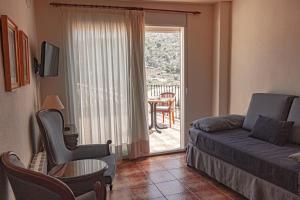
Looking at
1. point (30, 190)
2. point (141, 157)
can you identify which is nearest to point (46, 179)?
point (30, 190)

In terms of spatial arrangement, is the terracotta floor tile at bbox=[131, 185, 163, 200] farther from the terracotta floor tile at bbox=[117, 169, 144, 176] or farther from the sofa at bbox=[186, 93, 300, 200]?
the sofa at bbox=[186, 93, 300, 200]

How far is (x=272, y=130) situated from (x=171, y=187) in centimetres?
136

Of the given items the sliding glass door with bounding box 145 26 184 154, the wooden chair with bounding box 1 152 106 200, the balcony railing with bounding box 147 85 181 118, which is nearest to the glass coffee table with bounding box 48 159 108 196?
the wooden chair with bounding box 1 152 106 200

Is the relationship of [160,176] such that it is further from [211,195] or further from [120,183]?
[211,195]

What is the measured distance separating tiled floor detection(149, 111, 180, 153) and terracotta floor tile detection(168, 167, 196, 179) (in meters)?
0.79

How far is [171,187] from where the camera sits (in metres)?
3.15

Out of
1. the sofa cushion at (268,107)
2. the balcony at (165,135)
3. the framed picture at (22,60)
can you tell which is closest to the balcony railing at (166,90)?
the balcony at (165,135)

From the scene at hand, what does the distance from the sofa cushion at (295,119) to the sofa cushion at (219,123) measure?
737mm

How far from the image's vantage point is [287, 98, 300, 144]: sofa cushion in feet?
9.24

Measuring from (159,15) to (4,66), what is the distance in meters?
3.04

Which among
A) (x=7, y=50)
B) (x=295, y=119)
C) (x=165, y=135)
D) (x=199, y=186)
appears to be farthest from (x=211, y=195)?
(x=165, y=135)

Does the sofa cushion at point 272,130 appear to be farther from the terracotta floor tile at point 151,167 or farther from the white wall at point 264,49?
the terracotta floor tile at point 151,167

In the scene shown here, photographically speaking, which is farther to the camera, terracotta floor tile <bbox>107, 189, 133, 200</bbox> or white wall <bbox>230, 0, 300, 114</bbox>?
white wall <bbox>230, 0, 300, 114</bbox>

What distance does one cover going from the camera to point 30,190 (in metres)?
1.14
